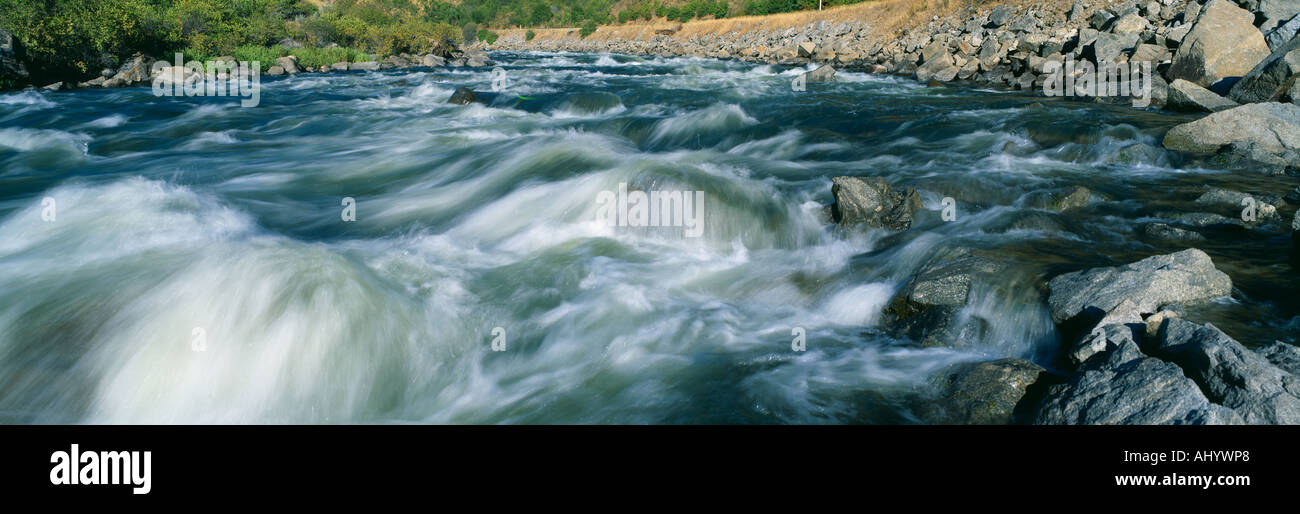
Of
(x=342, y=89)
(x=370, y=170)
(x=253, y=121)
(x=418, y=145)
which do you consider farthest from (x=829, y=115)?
(x=342, y=89)

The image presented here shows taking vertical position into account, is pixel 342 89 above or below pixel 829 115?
above

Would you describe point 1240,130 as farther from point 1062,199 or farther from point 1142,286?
point 1142,286

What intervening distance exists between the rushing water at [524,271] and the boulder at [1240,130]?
0.76 meters

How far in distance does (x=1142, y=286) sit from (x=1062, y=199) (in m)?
3.40

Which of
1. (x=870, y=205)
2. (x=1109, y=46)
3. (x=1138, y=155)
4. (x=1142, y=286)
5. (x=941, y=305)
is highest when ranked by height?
(x=1109, y=46)

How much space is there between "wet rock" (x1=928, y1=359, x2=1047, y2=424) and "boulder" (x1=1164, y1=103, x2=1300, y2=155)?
8.41 meters

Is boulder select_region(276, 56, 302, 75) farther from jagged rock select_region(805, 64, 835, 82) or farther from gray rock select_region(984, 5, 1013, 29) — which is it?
gray rock select_region(984, 5, 1013, 29)

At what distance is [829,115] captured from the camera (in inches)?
579

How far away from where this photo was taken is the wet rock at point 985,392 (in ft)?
12.5

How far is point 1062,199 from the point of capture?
7543 mm

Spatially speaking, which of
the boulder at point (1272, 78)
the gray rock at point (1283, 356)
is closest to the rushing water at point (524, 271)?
the gray rock at point (1283, 356)

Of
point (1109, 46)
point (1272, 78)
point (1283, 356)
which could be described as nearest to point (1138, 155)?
point (1272, 78)
